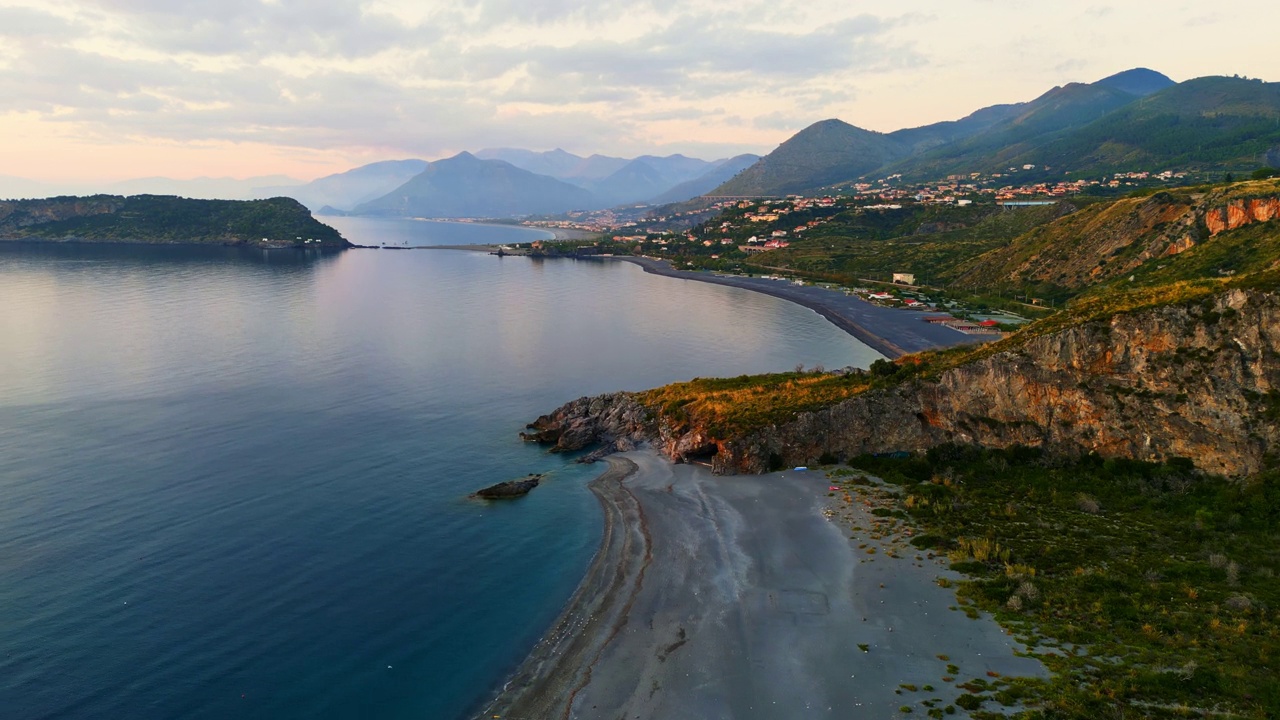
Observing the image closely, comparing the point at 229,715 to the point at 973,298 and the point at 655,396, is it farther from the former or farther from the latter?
the point at 973,298

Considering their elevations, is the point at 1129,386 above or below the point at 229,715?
above

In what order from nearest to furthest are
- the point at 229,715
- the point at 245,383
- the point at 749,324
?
the point at 229,715 < the point at 245,383 < the point at 749,324

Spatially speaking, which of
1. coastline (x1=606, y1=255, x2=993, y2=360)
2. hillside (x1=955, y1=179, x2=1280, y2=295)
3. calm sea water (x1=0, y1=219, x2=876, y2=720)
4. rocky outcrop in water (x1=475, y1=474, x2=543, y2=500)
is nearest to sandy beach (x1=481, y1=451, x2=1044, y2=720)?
calm sea water (x1=0, y1=219, x2=876, y2=720)

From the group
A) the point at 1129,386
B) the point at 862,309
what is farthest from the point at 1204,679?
the point at 862,309

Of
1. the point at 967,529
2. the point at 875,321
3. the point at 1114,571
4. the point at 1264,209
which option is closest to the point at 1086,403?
the point at 967,529

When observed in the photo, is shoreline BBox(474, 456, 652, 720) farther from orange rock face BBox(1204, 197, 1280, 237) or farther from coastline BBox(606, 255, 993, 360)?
orange rock face BBox(1204, 197, 1280, 237)

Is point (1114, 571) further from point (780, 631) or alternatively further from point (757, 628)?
point (757, 628)
